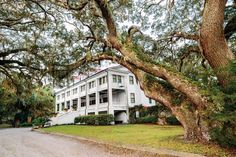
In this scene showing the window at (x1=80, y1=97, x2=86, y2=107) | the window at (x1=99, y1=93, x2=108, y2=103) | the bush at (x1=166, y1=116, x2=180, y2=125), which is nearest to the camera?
the bush at (x1=166, y1=116, x2=180, y2=125)

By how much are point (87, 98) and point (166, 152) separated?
36.2m

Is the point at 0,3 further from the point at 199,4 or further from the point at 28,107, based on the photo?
the point at 28,107

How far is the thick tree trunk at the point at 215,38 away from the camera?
29.9 ft

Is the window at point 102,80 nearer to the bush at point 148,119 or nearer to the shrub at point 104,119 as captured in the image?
the shrub at point 104,119

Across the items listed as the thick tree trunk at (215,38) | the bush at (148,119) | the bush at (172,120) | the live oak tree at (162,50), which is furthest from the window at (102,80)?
the thick tree trunk at (215,38)

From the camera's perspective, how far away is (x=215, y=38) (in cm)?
911

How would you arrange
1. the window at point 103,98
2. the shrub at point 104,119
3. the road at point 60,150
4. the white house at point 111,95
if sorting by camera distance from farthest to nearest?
the window at point 103,98
the white house at point 111,95
the shrub at point 104,119
the road at point 60,150

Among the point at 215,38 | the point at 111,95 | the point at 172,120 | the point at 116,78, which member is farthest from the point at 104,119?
the point at 215,38

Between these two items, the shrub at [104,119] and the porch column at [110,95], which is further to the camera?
the porch column at [110,95]

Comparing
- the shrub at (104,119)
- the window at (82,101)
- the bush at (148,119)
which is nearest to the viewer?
the bush at (148,119)

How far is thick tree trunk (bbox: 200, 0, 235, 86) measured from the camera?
29.9 feet

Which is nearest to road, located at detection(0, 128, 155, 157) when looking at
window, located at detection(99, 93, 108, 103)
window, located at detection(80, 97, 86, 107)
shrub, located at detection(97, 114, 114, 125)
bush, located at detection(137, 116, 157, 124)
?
bush, located at detection(137, 116, 157, 124)

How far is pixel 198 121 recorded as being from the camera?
1027 centimetres

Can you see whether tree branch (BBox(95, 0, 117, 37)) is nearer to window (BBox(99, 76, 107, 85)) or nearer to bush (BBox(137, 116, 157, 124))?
bush (BBox(137, 116, 157, 124))
